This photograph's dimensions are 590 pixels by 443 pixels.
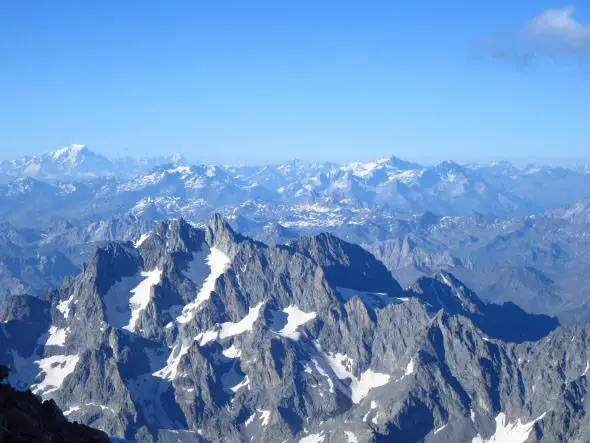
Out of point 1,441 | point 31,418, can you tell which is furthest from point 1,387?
point 1,441

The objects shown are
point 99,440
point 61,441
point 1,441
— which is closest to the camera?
point 1,441

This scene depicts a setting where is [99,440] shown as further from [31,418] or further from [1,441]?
[1,441]

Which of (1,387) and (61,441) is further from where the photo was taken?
(1,387)

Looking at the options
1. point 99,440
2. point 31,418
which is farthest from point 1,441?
point 99,440

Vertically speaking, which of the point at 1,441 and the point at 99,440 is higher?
the point at 1,441

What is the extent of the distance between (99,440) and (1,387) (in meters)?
14.5

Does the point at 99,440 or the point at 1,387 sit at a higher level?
the point at 1,387

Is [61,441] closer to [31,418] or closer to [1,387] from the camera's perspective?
[31,418]

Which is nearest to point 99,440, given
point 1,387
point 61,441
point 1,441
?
point 61,441

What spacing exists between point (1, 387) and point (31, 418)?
9.25 metres

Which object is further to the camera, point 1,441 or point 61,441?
point 61,441

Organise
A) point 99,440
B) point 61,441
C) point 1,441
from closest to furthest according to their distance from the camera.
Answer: point 1,441 < point 61,441 < point 99,440

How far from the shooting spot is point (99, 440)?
87.9 m

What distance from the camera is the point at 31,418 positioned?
82.0 metres
